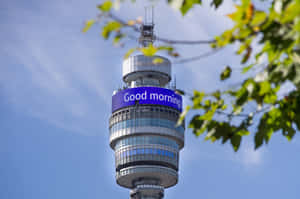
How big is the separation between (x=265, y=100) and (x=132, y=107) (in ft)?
491

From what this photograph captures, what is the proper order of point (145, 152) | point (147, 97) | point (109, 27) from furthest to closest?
point (147, 97), point (145, 152), point (109, 27)

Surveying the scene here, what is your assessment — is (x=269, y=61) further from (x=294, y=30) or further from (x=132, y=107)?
(x=132, y=107)

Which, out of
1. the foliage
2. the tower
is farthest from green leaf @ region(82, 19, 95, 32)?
the tower

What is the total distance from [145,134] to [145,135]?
0.31m

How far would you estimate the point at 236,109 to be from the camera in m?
13.9

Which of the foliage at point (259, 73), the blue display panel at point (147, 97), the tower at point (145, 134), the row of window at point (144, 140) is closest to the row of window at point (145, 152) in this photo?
the tower at point (145, 134)

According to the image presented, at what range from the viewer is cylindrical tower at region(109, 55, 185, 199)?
160 m

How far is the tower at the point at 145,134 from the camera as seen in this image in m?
160

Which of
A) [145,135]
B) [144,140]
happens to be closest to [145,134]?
[145,135]

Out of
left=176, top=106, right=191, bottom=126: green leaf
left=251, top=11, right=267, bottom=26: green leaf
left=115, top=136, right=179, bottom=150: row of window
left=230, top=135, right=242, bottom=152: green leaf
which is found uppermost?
left=115, top=136, right=179, bottom=150: row of window

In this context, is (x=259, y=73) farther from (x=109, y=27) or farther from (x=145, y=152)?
(x=145, y=152)

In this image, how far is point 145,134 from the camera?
160750 mm

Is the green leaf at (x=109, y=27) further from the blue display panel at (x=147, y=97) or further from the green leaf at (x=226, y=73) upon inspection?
the blue display panel at (x=147, y=97)

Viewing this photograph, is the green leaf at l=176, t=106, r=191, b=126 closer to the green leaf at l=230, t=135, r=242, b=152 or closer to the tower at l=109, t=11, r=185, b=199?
the green leaf at l=230, t=135, r=242, b=152
